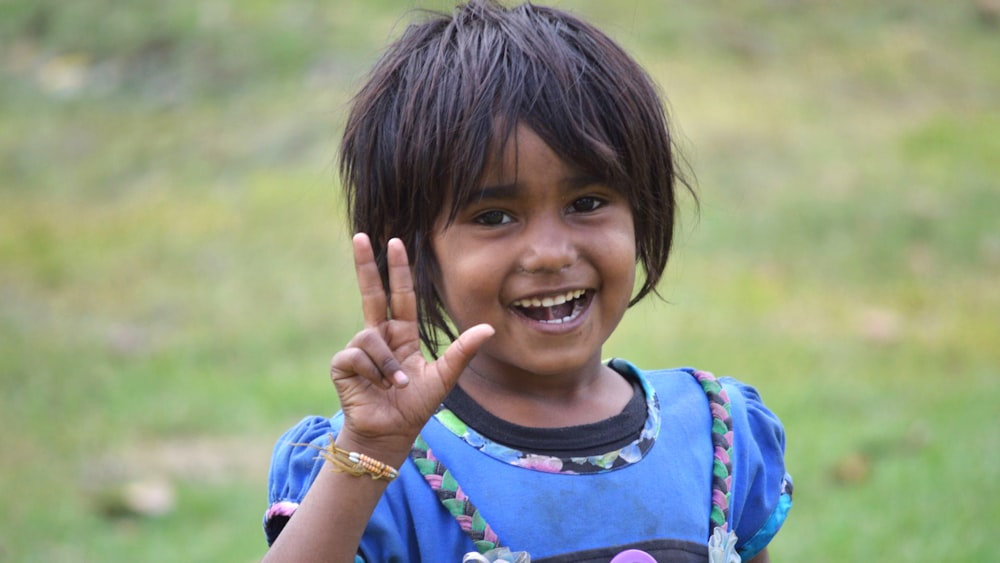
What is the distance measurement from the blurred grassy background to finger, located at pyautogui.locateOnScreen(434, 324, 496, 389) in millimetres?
924

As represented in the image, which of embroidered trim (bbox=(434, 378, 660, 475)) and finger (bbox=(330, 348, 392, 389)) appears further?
embroidered trim (bbox=(434, 378, 660, 475))

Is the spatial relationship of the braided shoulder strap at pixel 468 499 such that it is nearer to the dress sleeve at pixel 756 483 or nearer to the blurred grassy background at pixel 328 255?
the dress sleeve at pixel 756 483

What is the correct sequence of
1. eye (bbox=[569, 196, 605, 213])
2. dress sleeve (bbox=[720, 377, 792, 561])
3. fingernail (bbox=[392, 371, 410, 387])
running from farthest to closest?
dress sleeve (bbox=[720, 377, 792, 561]) → eye (bbox=[569, 196, 605, 213]) → fingernail (bbox=[392, 371, 410, 387])

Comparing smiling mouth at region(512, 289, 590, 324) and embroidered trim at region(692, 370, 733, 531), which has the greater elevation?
smiling mouth at region(512, 289, 590, 324)

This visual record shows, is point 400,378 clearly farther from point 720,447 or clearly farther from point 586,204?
point 720,447

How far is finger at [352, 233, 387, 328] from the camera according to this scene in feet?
5.53

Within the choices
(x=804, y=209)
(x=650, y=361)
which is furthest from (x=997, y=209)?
(x=650, y=361)

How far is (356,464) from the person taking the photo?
166 centimetres

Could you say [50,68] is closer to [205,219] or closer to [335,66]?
[335,66]

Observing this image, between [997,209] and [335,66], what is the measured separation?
415 centimetres

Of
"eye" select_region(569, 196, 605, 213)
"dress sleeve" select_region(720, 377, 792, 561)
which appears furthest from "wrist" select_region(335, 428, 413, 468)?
"dress sleeve" select_region(720, 377, 792, 561)

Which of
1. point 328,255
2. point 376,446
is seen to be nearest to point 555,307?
point 376,446

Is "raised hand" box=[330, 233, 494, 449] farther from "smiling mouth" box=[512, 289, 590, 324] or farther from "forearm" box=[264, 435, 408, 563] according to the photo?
"smiling mouth" box=[512, 289, 590, 324]

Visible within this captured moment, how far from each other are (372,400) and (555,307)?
0.35 metres
